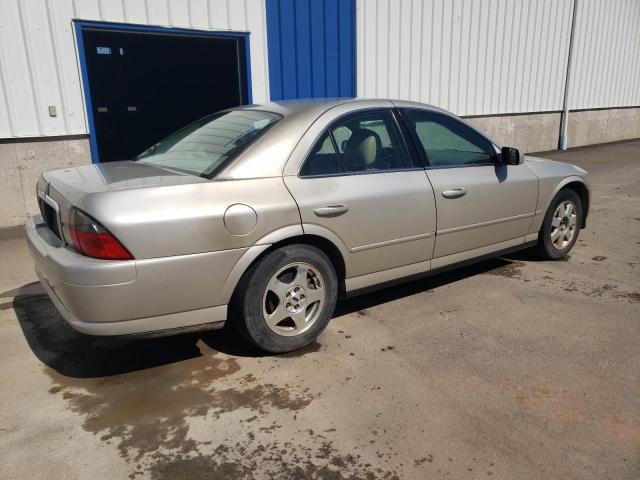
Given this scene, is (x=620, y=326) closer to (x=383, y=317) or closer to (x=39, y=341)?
(x=383, y=317)

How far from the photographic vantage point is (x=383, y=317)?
3.94m

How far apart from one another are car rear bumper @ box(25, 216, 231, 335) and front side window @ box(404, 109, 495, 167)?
1.81 meters

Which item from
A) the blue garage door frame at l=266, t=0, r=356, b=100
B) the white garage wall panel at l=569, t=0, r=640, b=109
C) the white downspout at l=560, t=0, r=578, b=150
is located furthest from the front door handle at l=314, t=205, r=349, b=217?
the white garage wall panel at l=569, t=0, r=640, b=109

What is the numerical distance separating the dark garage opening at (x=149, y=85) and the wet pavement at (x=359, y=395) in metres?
7.33

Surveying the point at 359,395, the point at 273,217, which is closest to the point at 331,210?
the point at 273,217

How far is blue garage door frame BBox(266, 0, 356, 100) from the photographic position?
844cm

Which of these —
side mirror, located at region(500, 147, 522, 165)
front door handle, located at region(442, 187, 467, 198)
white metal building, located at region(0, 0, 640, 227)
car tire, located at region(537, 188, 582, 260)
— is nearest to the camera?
front door handle, located at region(442, 187, 467, 198)

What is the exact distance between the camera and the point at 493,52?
12117 millimetres

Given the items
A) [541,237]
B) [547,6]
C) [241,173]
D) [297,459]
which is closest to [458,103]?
[547,6]

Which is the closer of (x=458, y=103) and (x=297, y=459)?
(x=297, y=459)

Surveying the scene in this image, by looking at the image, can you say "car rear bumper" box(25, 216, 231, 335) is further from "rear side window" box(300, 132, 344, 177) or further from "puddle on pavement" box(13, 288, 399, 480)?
"rear side window" box(300, 132, 344, 177)

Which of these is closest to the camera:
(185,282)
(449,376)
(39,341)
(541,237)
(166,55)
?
(185,282)

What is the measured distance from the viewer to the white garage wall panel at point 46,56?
6410 millimetres

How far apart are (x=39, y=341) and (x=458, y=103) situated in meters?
10.2
